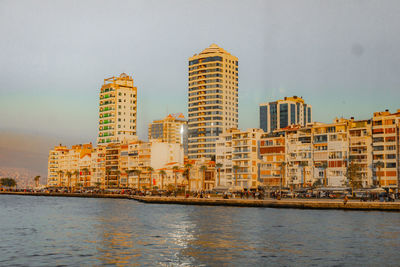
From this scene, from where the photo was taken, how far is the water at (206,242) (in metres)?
40.9

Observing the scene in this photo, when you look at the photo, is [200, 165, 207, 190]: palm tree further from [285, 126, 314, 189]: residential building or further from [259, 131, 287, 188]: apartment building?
[285, 126, 314, 189]: residential building

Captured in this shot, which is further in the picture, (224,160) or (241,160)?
(224,160)

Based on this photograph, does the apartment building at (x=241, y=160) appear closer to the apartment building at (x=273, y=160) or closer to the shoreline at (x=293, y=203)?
the apartment building at (x=273, y=160)

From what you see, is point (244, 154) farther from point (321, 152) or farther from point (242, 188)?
point (321, 152)

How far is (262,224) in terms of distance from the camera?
6950 cm

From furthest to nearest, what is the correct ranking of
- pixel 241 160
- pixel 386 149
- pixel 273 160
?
pixel 241 160, pixel 273 160, pixel 386 149

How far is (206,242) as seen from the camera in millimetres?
51469

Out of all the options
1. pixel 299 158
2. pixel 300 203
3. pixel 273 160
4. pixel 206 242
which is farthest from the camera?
pixel 273 160

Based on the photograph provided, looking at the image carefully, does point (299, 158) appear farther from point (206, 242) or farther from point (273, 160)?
point (206, 242)

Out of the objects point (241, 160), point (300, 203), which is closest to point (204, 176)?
point (241, 160)

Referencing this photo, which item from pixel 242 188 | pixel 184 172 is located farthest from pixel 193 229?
pixel 184 172

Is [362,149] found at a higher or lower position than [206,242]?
higher

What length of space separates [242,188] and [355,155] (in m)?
39.4

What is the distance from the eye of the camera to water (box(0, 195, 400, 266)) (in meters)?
40.9
